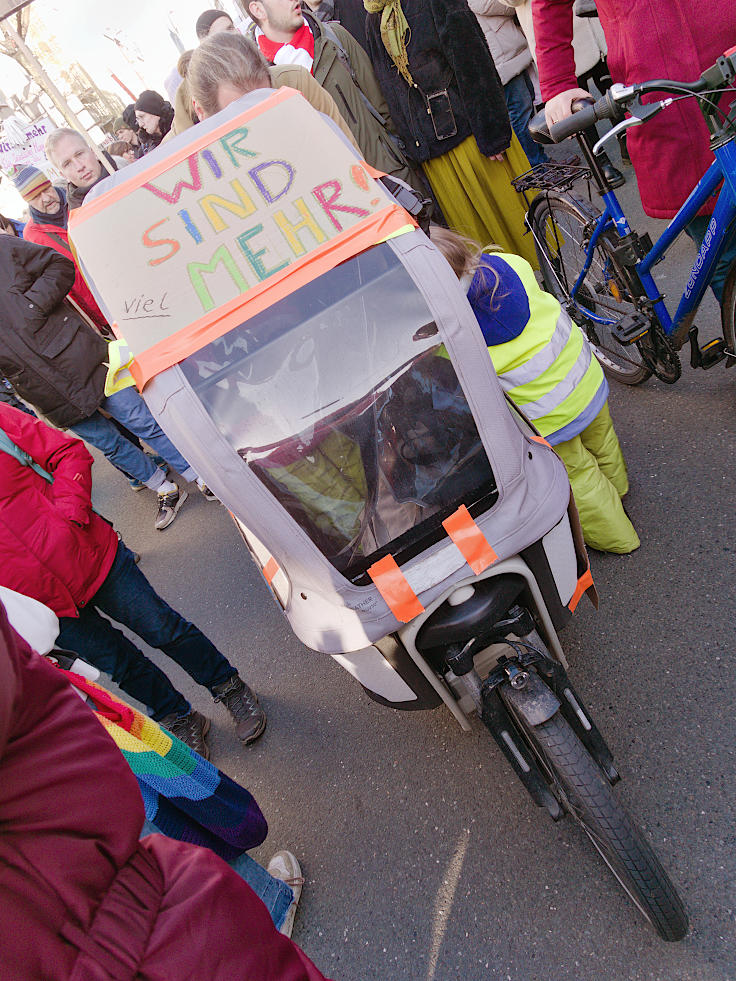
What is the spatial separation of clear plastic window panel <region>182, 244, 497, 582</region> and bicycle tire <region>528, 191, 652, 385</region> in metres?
1.72

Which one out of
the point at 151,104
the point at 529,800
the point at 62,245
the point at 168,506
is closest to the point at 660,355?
the point at 529,800

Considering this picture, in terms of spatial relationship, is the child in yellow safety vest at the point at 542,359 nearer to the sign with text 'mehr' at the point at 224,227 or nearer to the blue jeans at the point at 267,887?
the sign with text 'mehr' at the point at 224,227

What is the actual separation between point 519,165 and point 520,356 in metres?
2.64

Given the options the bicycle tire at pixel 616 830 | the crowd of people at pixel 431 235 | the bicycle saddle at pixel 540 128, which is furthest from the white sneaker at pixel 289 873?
the bicycle saddle at pixel 540 128

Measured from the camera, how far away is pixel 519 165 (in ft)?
13.8

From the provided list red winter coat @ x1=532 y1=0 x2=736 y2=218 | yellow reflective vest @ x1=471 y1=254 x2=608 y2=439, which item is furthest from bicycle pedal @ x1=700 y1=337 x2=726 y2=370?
yellow reflective vest @ x1=471 y1=254 x2=608 y2=439

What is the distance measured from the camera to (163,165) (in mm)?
1705

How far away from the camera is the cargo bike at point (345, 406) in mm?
1542

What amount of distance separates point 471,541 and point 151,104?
22.1 feet

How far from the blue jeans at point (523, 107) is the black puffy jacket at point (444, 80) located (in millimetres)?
1315

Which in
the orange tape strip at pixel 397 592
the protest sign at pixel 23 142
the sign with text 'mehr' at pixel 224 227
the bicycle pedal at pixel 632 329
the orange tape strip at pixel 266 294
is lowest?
the bicycle pedal at pixel 632 329

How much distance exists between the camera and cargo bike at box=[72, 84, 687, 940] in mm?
1542

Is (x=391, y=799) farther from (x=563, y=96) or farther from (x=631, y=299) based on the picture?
(x=563, y=96)

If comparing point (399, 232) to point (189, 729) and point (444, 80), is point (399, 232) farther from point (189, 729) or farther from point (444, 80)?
point (444, 80)
